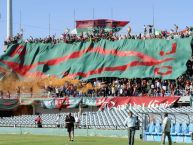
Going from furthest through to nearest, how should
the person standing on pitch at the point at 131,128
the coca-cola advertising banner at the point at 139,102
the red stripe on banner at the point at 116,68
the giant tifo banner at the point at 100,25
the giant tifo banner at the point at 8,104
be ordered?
the giant tifo banner at the point at 100,25 → the giant tifo banner at the point at 8,104 → the red stripe on banner at the point at 116,68 → the coca-cola advertising banner at the point at 139,102 → the person standing on pitch at the point at 131,128

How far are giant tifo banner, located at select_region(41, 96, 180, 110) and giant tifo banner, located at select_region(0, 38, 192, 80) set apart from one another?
422cm

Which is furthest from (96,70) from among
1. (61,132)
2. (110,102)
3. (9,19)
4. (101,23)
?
(9,19)

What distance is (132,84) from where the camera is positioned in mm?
61719

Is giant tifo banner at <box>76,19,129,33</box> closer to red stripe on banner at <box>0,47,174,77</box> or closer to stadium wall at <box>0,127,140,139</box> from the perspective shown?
red stripe on banner at <box>0,47,174,77</box>

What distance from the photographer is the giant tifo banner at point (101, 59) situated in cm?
6053

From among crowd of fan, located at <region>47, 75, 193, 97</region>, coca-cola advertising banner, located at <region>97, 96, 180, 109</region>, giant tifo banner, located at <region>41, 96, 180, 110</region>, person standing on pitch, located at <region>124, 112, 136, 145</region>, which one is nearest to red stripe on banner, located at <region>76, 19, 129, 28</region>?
crowd of fan, located at <region>47, 75, 193, 97</region>

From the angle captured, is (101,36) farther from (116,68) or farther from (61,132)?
(61,132)

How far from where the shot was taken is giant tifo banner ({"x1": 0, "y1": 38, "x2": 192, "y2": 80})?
60531mm

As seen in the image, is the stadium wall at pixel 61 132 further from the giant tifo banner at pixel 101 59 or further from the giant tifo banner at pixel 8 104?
the giant tifo banner at pixel 101 59

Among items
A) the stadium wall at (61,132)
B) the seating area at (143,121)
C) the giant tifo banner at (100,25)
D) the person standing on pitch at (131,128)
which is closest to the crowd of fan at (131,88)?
the seating area at (143,121)

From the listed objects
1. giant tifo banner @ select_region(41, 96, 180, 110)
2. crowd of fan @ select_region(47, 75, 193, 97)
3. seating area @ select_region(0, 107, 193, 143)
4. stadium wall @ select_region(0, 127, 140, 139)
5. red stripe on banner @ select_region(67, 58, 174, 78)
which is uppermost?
red stripe on banner @ select_region(67, 58, 174, 78)

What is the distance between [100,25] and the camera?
253ft

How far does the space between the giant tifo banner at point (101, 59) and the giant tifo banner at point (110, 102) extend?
422 centimetres

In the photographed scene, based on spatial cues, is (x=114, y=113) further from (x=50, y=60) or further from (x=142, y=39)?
(x=50, y=60)
